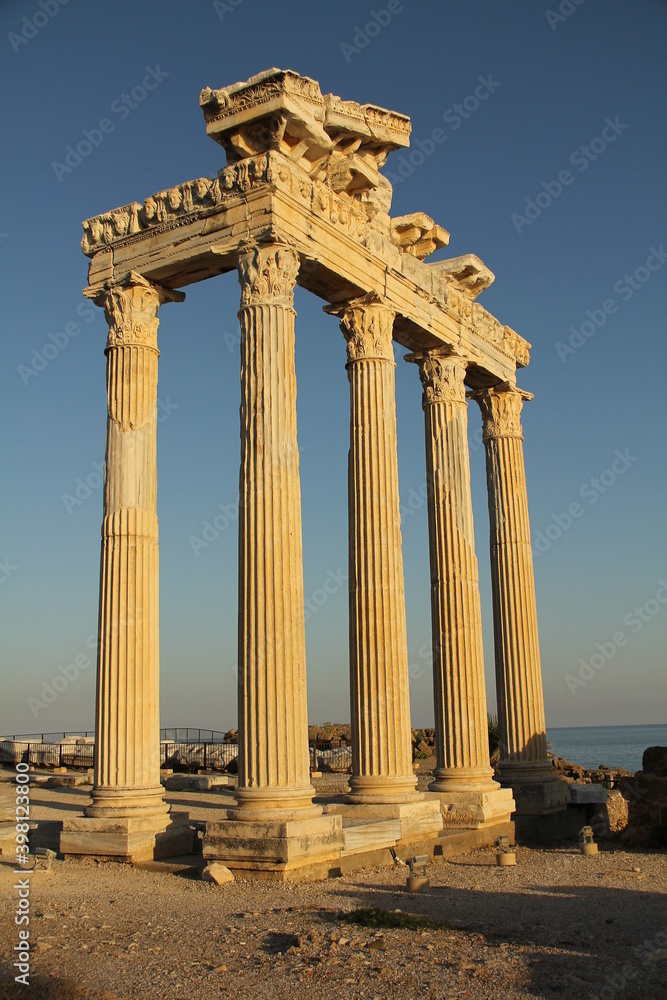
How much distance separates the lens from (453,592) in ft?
84.0

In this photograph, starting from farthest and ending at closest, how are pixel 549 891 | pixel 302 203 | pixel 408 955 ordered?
1. pixel 302 203
2. pixel 549 891
3. pixel 408 955

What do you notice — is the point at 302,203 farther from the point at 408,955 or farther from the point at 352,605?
the point at 408,955

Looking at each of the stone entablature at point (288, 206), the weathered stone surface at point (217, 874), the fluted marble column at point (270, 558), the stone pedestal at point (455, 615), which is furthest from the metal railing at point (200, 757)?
the weathered stone surface at point (217, 874)

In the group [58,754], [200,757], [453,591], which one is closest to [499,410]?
[453,591]

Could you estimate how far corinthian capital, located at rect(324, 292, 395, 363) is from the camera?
75.5 feet

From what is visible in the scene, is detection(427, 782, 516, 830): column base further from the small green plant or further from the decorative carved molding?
the decorative carved molding

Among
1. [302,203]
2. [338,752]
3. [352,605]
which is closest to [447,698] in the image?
[352,605]

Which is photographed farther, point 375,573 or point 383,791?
point 375,573

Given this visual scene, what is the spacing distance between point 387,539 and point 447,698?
17.6 feet

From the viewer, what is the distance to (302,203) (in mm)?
20453

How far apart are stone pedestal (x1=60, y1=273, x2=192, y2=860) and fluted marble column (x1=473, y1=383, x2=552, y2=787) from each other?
12.1 m

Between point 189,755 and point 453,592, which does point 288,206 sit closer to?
point 453,592

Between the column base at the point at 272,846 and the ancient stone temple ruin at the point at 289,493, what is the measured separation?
4cm

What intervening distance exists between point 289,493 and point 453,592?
27.0 feet
